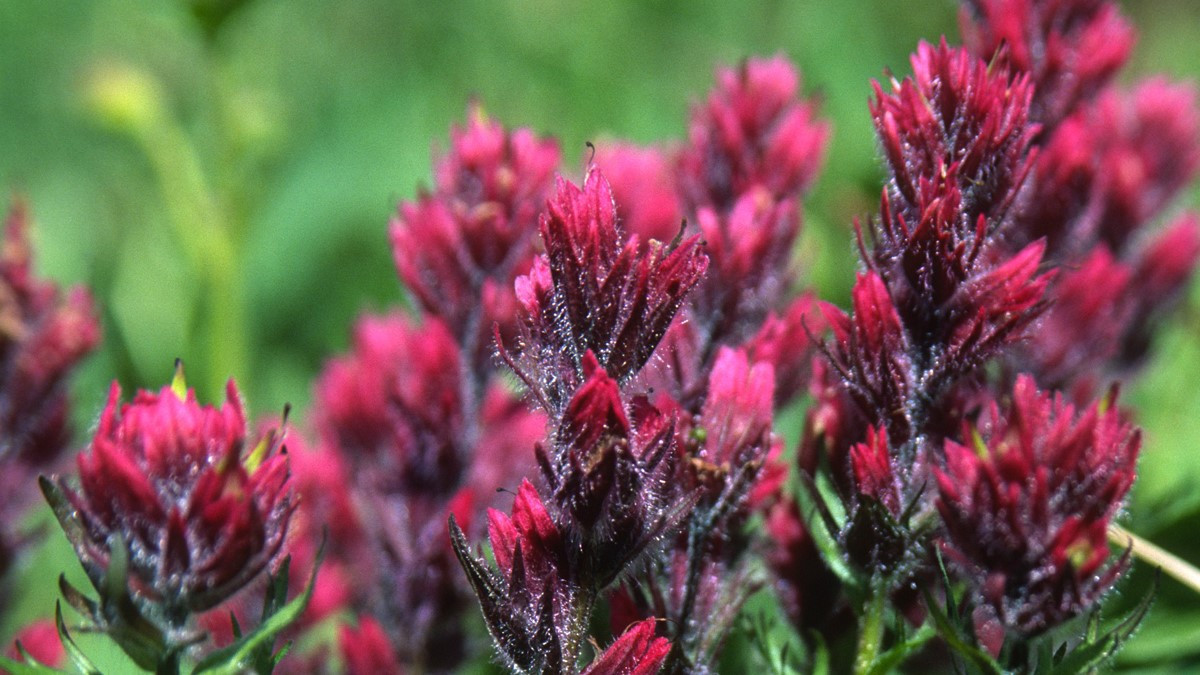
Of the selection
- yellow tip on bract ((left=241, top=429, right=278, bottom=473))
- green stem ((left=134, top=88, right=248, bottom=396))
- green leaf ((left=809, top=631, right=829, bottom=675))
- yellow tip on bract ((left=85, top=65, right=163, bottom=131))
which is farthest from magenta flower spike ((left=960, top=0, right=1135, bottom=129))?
yellow tip on bract ((left=85, top=65, right=163, bottom=131))

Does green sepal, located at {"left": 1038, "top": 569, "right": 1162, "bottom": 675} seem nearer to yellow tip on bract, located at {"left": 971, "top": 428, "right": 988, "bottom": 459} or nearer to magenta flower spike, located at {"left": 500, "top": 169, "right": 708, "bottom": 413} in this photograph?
yellow tip on bract, located at {"left": 971, "top": 428, "right": 988, "bottom": 459}

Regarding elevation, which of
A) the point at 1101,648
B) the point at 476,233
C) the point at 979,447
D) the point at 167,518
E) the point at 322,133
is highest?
the point at 322,133

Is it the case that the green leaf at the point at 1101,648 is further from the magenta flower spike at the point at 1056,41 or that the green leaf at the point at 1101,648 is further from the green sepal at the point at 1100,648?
the magenta flower spike at the point at 1056,41

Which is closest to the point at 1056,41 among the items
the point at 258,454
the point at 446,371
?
the point at 446,371

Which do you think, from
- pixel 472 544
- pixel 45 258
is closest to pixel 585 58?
pixel 45 258

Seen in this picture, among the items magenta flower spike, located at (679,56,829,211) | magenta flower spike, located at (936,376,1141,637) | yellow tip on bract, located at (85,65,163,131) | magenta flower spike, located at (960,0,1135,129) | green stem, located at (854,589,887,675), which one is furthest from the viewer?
yellow tip on bract, located at (85,65,163,131)

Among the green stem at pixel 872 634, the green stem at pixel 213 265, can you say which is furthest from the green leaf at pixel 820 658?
the green stem at pixel 213 265

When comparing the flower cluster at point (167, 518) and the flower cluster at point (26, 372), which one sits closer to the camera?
the flower cluster at point (167, 518)

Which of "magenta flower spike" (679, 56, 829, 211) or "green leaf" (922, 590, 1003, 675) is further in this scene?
"magenta flower spike" (679, 56, 829, 211)

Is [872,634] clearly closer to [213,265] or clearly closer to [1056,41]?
[1056,41]
